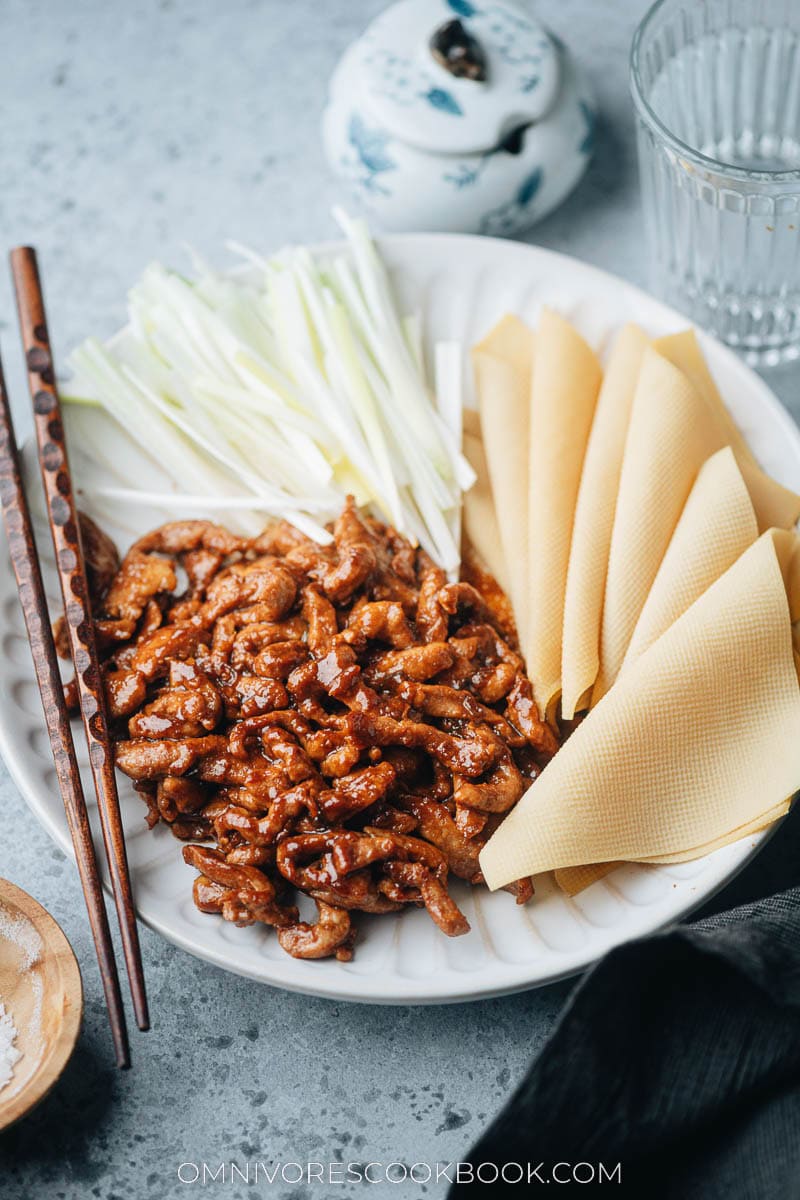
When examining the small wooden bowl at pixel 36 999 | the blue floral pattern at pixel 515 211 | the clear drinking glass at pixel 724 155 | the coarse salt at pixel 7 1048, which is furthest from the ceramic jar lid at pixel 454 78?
the coarse salt at pixel 7 1048

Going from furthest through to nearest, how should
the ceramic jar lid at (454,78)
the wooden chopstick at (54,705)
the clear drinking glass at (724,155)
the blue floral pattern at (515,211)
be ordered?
1. the blue floral pattern at (515,211)
2. the ceramic jar lid at (454,78)
3. the clear drinking glass at (724,155)
4. the wooden chopstick at (54,705)

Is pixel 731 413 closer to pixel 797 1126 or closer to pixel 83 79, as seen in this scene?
pixel 797 1126

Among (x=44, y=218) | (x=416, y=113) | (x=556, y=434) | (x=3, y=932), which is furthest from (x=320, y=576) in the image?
(x=44, y=218)

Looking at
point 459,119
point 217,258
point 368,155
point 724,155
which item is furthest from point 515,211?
point 217,258

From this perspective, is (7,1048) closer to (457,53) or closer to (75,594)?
(75,594)

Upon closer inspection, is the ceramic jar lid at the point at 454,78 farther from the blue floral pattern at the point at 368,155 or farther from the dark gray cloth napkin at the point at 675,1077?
the dark gray cloth napkin at the point at 675,1077

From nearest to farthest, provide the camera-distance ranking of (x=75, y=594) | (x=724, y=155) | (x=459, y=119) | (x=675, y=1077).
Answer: (x=675, y=1077)
(x=75, y=594)
(x=459, y=119)
(x=724, y=155)

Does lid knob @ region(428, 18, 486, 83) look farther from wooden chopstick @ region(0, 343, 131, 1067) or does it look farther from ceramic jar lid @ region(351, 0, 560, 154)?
wooden chopstick @ region(0, 343, 131, 1067)
